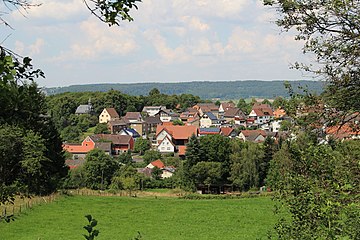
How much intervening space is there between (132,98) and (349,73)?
99494mm

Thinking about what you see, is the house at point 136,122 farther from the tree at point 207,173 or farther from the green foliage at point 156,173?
the tree at point 207,173

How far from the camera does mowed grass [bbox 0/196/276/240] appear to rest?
64.6 feet

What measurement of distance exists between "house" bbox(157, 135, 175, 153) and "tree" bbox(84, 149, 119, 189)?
24008 mm

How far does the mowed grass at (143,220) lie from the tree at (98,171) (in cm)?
867

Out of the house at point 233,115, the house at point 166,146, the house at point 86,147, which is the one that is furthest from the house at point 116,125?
the house at point 233,115

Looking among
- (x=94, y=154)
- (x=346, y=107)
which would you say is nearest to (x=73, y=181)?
(x=94, y=154)

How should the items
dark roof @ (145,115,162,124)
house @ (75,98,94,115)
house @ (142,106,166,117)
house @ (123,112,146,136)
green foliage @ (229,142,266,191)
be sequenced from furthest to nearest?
Result: 1. house @ (142,106,166,117)
2. house @ (75,98,94,115)
3. dark roof @ (145,115,162,124)
4. house @ (123,112,146,136)
5. green foliage @ (229,142,266,191)

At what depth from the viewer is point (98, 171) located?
39.3m

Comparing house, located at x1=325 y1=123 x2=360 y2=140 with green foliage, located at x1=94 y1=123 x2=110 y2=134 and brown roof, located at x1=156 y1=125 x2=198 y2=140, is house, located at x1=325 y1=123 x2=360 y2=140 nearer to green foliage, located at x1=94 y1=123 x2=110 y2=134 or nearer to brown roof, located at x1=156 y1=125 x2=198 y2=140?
brown roof, located at x1=156 y1=125 x2=198 y2=140

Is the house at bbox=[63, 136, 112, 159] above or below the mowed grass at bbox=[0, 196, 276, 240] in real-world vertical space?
below

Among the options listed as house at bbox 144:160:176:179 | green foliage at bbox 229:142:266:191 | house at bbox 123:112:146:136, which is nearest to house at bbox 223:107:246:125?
house at bbox 123:112:146:136

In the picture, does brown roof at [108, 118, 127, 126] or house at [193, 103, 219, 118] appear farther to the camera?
house at [193, 103, 219, 118]

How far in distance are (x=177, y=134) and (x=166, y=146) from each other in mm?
3733

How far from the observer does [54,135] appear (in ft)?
103
